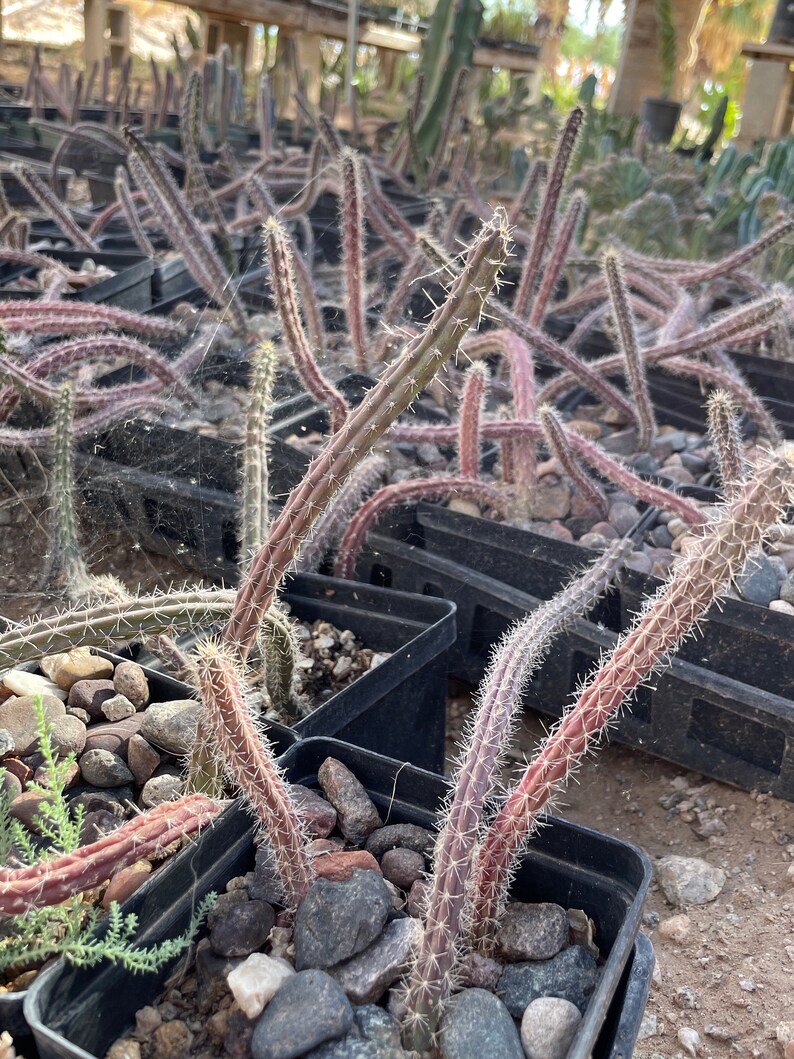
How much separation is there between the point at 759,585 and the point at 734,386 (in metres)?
0.75

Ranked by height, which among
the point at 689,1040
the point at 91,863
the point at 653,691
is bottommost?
the point at 689,1040

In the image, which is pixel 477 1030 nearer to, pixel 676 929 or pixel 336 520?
pixel 676 929

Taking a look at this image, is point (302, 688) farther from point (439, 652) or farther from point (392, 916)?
point (392, 916)

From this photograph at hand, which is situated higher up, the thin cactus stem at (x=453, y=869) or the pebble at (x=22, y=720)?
the thin cactus stem at (x=453, y=869)

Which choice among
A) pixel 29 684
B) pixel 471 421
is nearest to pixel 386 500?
pixel 471 421

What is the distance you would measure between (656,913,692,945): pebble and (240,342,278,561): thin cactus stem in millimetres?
898

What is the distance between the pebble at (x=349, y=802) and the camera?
3.96 ft

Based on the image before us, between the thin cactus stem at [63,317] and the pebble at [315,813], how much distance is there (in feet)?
3.96

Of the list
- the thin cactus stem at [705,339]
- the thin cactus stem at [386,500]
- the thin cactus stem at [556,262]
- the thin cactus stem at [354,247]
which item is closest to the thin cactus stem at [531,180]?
the thin cactus stem at [556,262]

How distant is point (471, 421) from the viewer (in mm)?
1926

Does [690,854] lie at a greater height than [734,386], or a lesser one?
lesser

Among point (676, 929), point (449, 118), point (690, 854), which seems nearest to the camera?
point (676, 929)

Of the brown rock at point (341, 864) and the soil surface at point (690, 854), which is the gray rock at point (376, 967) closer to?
the brown rock at point (341, 864)

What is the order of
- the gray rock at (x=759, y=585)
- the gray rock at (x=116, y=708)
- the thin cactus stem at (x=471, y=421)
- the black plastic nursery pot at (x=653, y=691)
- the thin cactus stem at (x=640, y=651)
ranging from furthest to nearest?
the thin cactus stem at (x=471, y=421) < the gray rock at (x=759, y=585) < the black plastic nursery pot at (x=653, y=691) < the gray rock at (x=116, y=708) < the thin cactus stem at (x=640, y=651)
